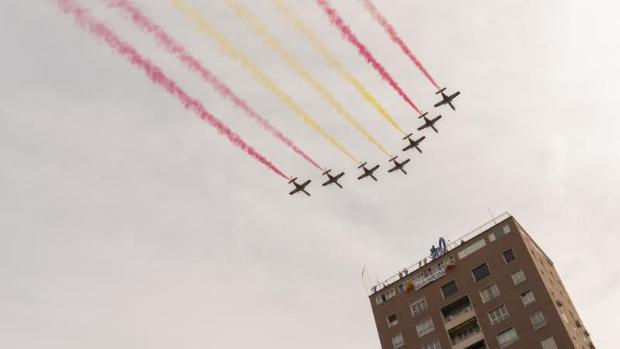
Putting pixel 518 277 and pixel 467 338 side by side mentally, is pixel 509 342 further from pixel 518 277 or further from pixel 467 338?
pixel 518 277

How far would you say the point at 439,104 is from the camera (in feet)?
245

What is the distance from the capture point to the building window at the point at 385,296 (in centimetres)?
8831

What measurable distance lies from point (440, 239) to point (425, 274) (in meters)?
6.81

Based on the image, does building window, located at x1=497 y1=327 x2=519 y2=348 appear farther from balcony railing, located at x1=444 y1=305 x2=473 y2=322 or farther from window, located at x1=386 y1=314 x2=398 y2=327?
window, located at x1=386 y1=314 x2=398 y2=327

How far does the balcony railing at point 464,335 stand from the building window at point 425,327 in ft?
12.0

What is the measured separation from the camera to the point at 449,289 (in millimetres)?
82188

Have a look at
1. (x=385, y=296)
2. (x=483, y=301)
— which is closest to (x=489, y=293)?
(x=483, y=301)

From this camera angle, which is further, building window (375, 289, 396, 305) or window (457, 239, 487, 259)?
building window (375, 289, 396, 305)

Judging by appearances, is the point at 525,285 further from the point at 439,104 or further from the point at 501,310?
the point at 439,104

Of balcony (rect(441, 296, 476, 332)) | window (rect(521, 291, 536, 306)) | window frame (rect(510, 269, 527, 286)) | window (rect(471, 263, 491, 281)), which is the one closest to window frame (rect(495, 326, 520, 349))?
window (rect(521, 291, 536, 306))

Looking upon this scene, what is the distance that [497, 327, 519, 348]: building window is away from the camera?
71.5 m

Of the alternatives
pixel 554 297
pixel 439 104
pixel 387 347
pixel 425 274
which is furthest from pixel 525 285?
pixel 439 104

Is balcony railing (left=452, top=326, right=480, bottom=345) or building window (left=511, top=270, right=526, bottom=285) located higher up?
building window (left=511, top=270, right=526, bottom=285)

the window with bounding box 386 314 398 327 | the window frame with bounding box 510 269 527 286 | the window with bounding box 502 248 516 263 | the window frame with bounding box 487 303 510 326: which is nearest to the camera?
the window frame with bounding box 487 303 510 326
